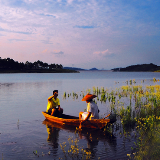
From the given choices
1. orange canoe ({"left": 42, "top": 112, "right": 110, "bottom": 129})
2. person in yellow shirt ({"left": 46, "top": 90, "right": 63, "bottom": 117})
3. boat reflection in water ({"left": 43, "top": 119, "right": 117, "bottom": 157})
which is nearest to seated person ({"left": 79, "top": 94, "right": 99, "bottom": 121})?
orange canoe ({"left": 42, "top": 112, "right": 110, "bottom": 129})

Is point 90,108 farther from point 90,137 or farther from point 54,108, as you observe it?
point 54,108

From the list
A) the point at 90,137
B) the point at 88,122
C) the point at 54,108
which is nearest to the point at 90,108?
the point at 88,122

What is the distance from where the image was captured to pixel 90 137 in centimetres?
1088

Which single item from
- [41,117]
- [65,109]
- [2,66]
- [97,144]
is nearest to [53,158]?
[97,144]

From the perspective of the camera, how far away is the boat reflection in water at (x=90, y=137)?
9500 millimetres

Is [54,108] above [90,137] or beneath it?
above

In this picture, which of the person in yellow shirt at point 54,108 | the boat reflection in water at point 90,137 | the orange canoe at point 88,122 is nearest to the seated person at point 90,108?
the orange canoe at point 88,122

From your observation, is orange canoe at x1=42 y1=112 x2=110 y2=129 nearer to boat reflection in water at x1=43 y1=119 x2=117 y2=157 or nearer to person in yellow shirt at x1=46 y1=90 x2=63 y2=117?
boat reflection in water at x1=43 y1=119 x2=117 y2=157

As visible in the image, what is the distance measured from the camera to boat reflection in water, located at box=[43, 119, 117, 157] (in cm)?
950

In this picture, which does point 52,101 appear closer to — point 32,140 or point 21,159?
point 32,140

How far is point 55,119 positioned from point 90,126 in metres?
3.20

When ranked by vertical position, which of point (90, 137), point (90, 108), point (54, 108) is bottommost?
point (90, 137)

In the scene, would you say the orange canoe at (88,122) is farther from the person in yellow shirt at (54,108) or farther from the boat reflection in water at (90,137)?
the person in yellow shirt at (54,108)

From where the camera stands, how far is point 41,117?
16.4m
